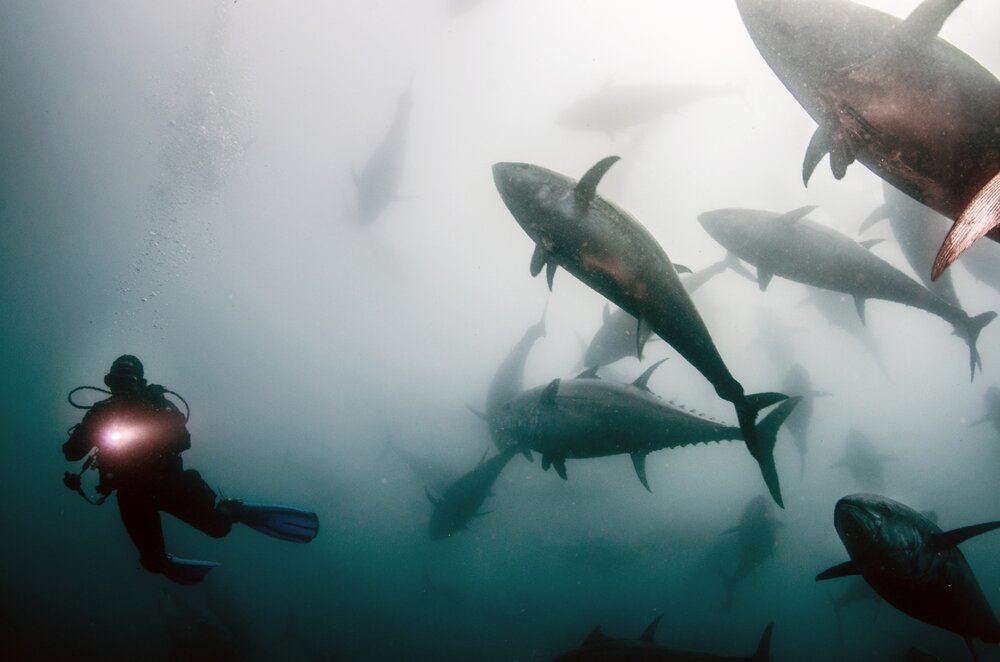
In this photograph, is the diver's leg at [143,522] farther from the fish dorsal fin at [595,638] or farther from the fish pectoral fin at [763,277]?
the fish pectoral fin at [763,277]

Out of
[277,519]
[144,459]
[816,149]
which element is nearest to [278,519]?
[277,519]

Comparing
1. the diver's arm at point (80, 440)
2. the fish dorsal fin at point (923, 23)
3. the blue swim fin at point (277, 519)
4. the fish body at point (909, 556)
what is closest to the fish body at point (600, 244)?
the fish dorsal fin at point (923, 23)

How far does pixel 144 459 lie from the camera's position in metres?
4.11

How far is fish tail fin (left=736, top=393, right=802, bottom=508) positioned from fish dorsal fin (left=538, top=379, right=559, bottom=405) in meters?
2.18

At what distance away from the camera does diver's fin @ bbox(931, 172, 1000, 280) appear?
4.03 ft

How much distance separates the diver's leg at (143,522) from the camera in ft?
14.1

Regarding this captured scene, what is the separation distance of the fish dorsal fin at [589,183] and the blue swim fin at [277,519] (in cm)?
502

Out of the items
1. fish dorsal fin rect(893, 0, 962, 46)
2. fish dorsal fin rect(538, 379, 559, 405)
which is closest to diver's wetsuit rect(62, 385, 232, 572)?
fish dorsal fin rect(538, 379, 559, 405)

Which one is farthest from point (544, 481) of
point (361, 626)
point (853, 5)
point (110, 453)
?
point (853, 5)

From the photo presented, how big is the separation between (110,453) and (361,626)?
2856 centimetres

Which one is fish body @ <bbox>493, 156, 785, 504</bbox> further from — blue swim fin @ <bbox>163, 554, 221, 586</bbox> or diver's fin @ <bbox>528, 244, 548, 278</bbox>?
blue swim fin @ <bbox>163, 554, 221, 586</bbox>

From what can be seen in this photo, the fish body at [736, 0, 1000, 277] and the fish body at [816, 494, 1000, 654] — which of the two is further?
the fish body at [816, 494, 1000, 654]

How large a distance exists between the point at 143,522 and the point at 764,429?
6597 millimetres

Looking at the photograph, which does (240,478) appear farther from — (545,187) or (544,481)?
(545,187)
